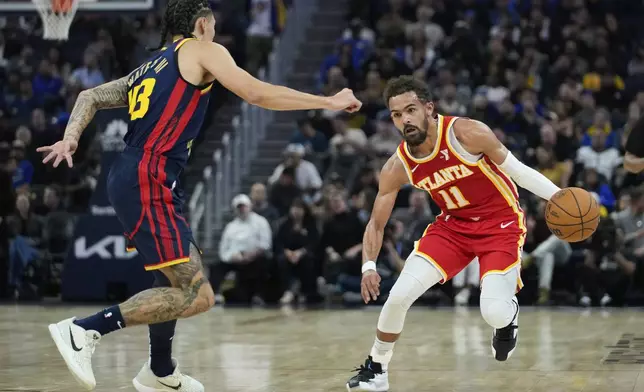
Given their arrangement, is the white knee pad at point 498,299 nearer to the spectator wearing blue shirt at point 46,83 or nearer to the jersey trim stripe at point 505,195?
the jersey trim stripe at point 505,195

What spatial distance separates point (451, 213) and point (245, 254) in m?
7.86

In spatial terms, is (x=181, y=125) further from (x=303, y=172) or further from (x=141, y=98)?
(x=303, y=172)

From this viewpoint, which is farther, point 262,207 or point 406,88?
point 262,207

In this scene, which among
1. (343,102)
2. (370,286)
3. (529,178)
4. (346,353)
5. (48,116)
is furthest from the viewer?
(48,116)

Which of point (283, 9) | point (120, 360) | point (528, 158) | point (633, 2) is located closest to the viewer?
point (120, 360)

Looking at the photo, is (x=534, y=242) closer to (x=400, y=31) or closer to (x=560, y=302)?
(x=560, y=302)

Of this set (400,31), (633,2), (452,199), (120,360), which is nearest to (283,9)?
(400,31)

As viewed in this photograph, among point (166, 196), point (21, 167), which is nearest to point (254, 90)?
point (166, 196)

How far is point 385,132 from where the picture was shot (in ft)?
54.3

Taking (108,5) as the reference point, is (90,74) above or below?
below

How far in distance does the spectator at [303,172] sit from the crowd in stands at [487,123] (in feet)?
0.07

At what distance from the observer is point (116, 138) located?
49.0ft

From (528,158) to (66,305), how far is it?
6553 millimetres

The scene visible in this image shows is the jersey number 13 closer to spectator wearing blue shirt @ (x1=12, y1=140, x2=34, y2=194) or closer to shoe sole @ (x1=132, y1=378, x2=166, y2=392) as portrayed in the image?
shoe sole @ (x1=132, y1=378, x2=166, y2=392)
